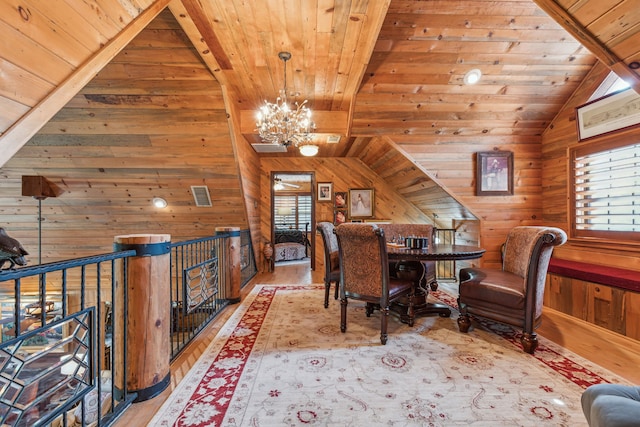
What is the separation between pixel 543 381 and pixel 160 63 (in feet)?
13.7

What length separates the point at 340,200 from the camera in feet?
18.9

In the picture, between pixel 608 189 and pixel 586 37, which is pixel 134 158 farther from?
pixel 608 189

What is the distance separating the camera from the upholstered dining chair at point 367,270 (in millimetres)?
2248

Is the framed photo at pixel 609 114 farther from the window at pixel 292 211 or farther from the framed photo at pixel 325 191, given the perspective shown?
the window at pixel 292 211

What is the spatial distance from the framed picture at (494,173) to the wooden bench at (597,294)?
45.7 inches

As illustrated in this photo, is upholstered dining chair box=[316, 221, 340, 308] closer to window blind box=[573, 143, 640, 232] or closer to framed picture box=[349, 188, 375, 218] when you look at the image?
framed picture box=[349, 188, 375, 218]

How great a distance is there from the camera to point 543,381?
1744 mm

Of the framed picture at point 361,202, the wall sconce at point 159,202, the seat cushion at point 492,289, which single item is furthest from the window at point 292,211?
the seat cushion at point 492,289

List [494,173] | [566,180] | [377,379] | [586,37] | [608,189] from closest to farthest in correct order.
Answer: [586,37]
[377,379]
[608,189]
[566,180]
[494,173]

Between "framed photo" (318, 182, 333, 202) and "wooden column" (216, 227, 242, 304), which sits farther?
"framed photo" (318, 182, 333, 202)

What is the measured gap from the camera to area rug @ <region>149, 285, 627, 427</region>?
4.77 feet

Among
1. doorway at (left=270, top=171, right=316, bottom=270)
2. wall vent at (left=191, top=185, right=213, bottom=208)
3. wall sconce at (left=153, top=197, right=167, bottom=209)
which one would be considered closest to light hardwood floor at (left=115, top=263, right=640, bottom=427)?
wall vent at (left=191, top=185, right=213, bottom=208)

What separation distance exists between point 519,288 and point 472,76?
239cm

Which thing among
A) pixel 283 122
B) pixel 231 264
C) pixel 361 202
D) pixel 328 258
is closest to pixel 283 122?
pixel 283 122
